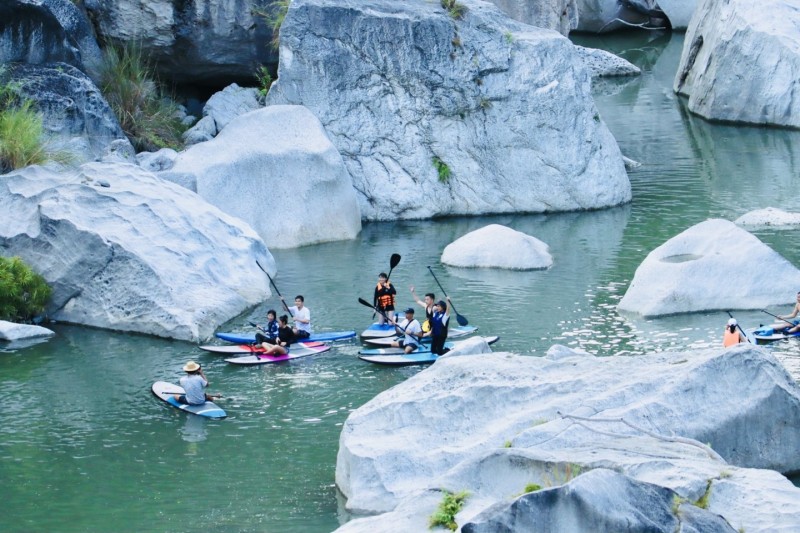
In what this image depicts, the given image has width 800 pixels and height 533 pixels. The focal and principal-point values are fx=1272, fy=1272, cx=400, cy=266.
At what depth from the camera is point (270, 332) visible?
22.0 metres

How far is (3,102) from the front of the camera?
90.9 ft

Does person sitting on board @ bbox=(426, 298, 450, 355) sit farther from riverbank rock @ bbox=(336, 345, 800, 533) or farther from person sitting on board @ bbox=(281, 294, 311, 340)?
riverbank rock @ bbox=(336, 345, 800, 533)

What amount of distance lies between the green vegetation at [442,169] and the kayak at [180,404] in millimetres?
12987

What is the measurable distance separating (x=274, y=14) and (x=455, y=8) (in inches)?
194

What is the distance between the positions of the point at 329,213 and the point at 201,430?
11812 mm

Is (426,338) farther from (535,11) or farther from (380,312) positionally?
(535,11)

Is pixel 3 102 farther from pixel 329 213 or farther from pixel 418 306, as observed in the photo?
pixel 418 306

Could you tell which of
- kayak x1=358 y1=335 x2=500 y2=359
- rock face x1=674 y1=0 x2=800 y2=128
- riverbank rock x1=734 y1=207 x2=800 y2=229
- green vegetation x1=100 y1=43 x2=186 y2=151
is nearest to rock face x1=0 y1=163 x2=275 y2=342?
kayak x1=358 y1=335 x2=500 y2=359

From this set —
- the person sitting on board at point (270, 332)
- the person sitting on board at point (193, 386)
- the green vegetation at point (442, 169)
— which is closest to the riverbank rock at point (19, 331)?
the person sitting on board at point (270, 332)

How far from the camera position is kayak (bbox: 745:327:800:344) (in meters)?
21.5

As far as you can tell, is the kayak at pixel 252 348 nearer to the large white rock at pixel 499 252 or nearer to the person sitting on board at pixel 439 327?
the person sitting on board at pixel 439 327

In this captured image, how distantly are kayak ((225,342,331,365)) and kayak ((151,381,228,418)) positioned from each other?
155 centimetres

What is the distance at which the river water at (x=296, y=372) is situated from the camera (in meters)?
16.0

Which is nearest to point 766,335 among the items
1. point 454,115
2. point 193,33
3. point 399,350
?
point 399,350
